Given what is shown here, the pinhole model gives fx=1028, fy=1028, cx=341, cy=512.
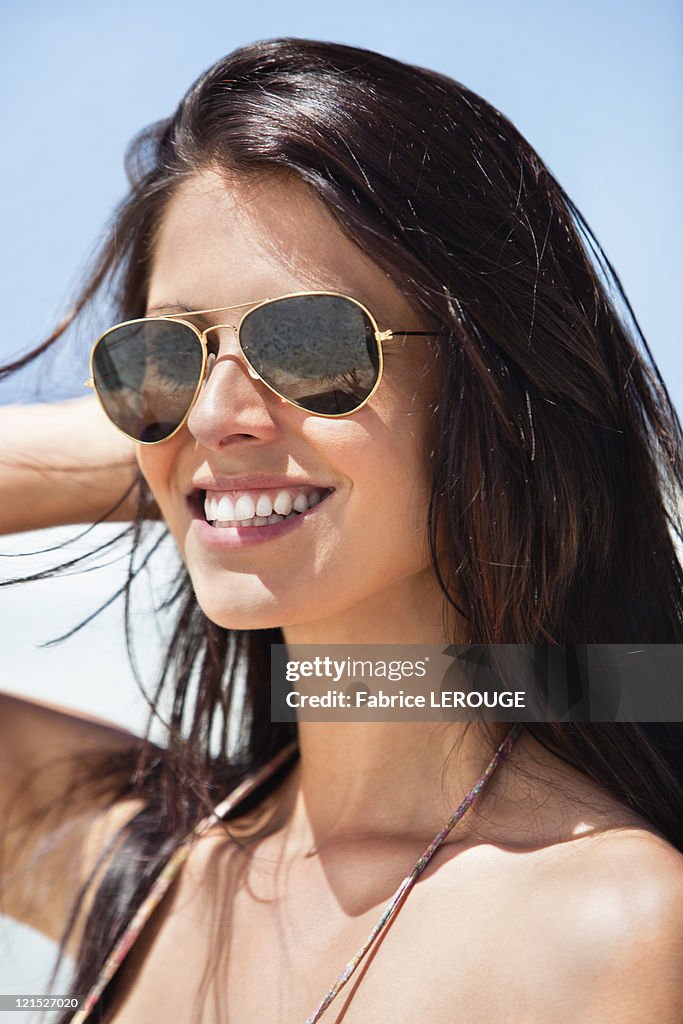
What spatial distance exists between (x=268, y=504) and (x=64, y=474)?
0.69m

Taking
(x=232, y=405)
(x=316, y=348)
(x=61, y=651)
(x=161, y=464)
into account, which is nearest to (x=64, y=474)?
(x=161, y=464)

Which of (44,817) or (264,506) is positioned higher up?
(264,506)

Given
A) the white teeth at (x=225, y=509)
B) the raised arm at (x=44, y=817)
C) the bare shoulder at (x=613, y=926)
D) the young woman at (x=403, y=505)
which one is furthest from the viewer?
the raised arm at (x=44, y=817)

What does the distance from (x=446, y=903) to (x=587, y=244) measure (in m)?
1.09

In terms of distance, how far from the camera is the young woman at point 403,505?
1.49m

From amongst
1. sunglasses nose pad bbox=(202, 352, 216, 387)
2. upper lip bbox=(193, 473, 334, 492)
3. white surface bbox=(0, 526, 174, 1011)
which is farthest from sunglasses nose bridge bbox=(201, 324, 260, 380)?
white surface bbox=(0, 526, 174, 1011)

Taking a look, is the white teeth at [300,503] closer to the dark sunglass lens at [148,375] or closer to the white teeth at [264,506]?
the white teeth at [264,506]

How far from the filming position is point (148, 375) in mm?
1705

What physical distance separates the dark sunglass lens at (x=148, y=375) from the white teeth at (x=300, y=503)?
24 centimetres

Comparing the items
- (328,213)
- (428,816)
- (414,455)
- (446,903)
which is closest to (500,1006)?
(446,903)

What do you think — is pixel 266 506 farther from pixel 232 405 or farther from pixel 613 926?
pixel 613 926

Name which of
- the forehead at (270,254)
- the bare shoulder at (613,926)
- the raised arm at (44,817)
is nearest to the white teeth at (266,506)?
the forehead at (270,254)

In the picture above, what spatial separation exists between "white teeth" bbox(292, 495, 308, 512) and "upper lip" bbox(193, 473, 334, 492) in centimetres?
2

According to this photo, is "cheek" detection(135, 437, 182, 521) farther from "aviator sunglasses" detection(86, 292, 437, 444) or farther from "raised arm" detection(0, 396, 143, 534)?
"raised arm" detection(0, 396, 143, 534)
